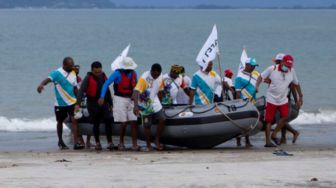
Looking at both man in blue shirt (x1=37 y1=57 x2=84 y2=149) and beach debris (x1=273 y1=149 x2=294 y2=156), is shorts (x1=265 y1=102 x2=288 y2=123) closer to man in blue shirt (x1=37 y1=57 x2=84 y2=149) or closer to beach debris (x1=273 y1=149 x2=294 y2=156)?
beach debris (x1=273 y1=149 x2=294 y2=156)

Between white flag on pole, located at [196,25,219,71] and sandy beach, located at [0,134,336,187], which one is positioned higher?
white flag on pole, located at [196,25,219,71]

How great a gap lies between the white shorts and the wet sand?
0.51 metres

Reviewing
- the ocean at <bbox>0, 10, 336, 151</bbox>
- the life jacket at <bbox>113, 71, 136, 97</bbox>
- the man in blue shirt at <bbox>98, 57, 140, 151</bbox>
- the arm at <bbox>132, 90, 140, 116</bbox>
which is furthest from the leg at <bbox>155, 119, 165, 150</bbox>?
the ocean at <bbox>0, 10, 336, 151</bbox>

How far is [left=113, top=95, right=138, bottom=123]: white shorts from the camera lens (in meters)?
15.1

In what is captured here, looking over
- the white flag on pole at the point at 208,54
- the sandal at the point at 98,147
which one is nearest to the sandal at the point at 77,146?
the sandal at the point at 98,147

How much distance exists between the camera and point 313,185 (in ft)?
36.1

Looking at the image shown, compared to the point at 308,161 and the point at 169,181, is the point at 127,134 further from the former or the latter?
the point at 169,181

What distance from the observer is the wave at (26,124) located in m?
21.9

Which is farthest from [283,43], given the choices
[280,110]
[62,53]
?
[280,110]

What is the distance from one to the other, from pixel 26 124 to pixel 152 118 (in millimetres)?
8436

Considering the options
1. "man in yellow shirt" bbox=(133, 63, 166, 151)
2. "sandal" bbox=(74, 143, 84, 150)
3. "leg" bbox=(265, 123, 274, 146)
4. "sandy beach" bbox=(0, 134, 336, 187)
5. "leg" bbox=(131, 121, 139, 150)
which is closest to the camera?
"sandy beach" bbox=(0, 134, 336, 187)

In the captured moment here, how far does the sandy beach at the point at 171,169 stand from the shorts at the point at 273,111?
1.98 feet

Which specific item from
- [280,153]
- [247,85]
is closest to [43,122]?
[247,85]

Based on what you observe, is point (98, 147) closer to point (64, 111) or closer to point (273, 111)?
point (64, 111)
